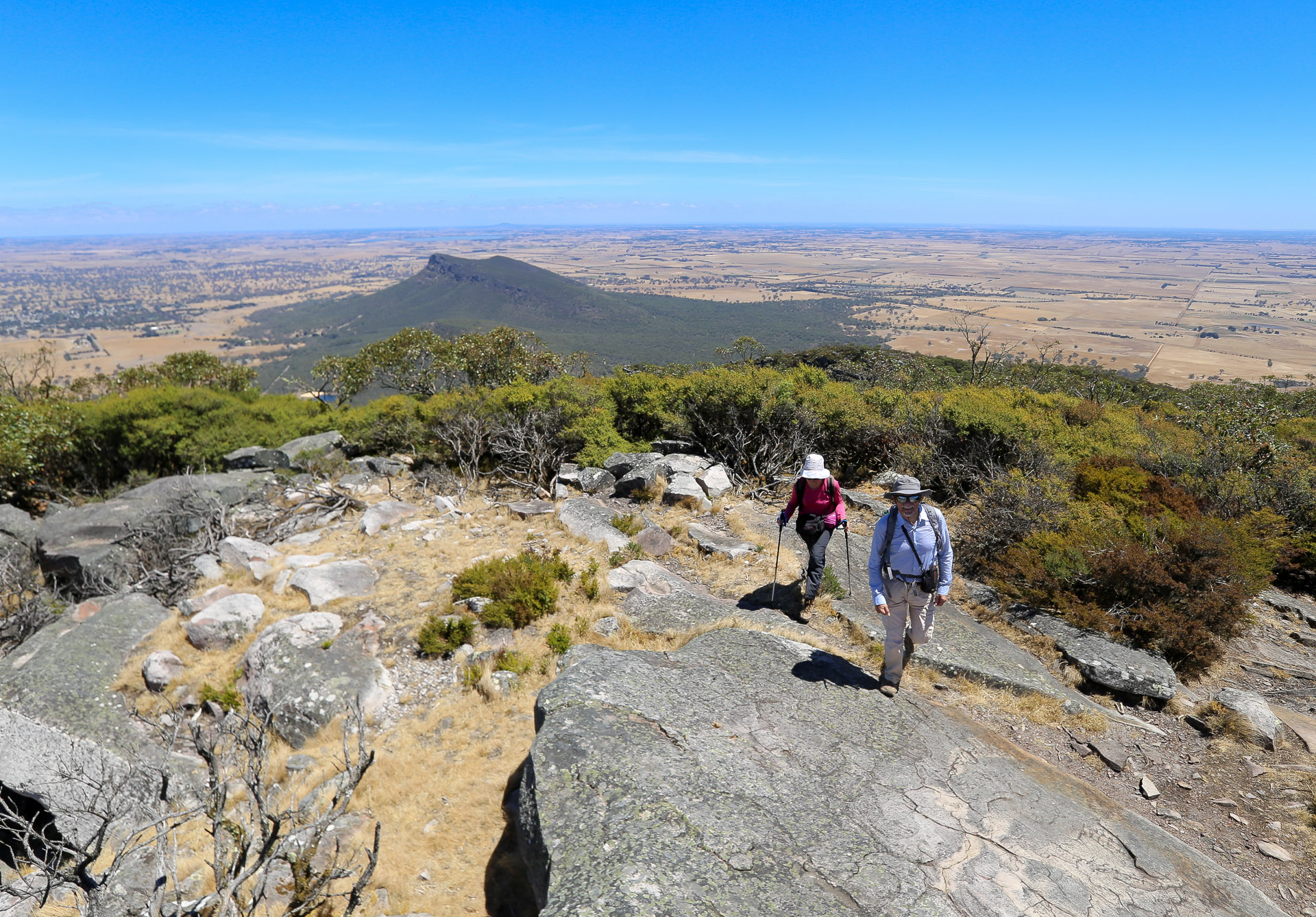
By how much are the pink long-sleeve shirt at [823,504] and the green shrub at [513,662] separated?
13.1ft

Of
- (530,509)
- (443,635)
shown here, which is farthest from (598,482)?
(443,635)

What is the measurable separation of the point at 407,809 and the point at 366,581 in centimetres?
526

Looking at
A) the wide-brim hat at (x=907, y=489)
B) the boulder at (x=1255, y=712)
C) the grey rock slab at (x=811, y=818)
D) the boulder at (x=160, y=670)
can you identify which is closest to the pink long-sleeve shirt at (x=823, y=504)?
the wide-brim hat at (x=907, y=489)

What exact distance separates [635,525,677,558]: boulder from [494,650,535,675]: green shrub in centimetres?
344

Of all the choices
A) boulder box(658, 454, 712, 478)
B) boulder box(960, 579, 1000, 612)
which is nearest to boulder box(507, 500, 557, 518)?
boulder box(658, 454, 712, 478)

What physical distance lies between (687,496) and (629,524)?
71.9 inches

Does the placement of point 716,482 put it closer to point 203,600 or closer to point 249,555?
point 249,555

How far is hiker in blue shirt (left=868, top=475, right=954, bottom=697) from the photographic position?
5969 mm

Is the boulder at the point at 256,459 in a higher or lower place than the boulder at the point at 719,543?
lower

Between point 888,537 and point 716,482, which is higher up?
point 888,537

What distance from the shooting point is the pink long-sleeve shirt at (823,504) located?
25.6ft

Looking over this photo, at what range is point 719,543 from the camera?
36.0 feet

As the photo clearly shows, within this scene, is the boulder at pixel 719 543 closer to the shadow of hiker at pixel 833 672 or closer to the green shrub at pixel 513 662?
the shadow of hiker at pixel 833 672

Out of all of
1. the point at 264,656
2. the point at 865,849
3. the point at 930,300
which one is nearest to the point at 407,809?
the point at 264,656
